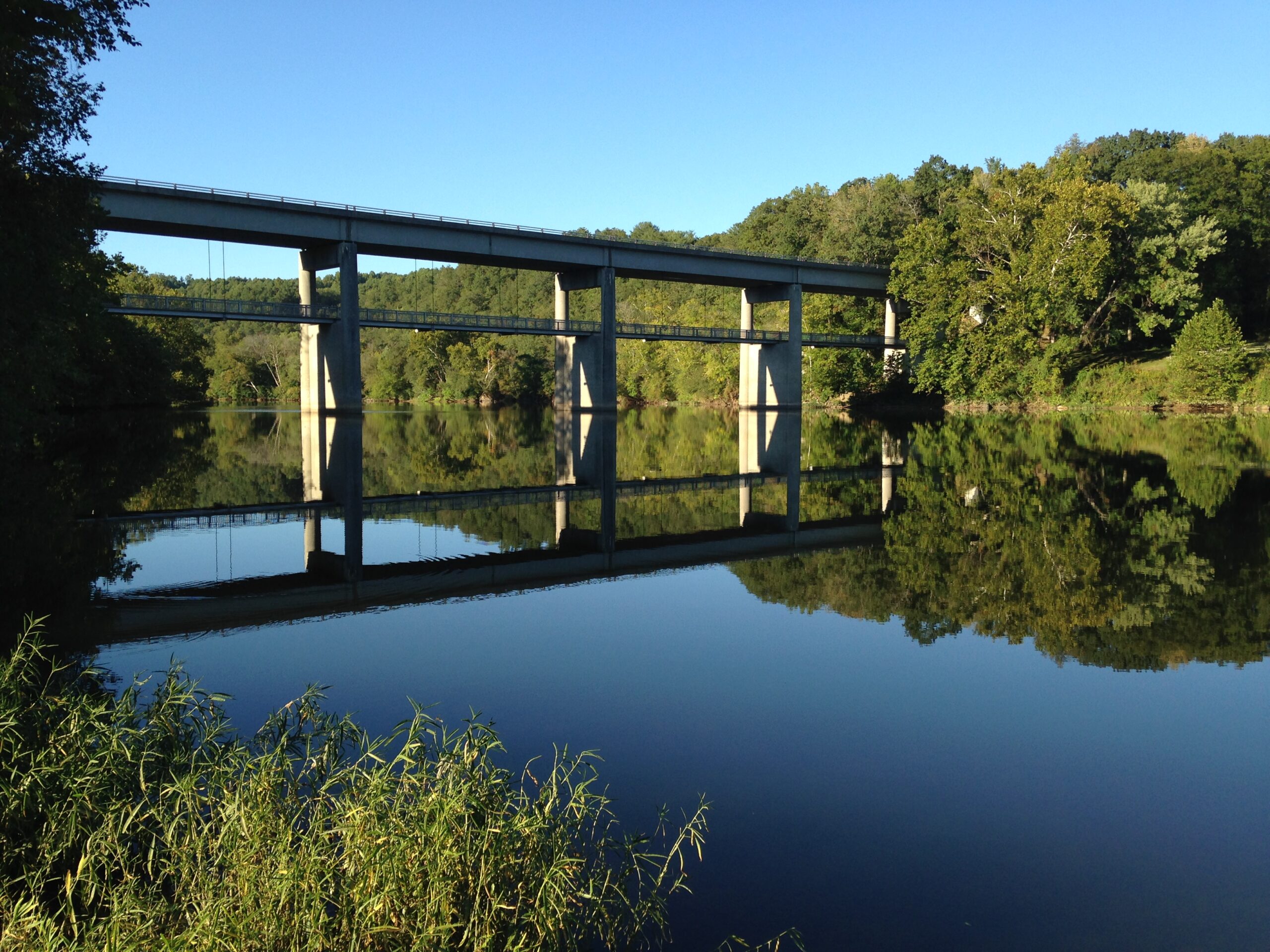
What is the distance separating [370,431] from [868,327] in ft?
149

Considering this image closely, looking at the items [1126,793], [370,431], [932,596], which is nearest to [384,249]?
[370,431]

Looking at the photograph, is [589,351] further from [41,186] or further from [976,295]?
[41,186]

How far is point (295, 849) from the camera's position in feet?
13.9

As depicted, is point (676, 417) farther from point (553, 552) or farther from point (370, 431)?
point (553, 552)

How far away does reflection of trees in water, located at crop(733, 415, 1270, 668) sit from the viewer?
9.27m

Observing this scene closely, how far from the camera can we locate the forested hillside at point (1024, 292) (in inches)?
2314

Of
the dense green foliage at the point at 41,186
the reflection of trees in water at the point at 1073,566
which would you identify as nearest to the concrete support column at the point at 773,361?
the reflection of trees in water at the point at 1073,566

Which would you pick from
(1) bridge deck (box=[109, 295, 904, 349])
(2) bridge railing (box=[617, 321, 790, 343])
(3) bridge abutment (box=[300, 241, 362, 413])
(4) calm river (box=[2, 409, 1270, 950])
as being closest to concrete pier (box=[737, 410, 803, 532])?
(4) calm river (box=[2, 409, 1270, 950])

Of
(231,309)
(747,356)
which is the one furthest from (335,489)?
(747,356)

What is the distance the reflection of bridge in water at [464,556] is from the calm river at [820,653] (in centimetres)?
10

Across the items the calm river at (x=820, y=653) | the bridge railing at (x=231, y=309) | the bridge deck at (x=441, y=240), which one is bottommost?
the calm river at (x=820, y=653)

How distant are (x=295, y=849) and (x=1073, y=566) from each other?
1052 centimetres

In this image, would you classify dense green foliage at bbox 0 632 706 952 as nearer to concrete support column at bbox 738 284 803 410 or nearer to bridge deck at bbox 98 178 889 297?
bridge deck at bbox 98 178 889 297

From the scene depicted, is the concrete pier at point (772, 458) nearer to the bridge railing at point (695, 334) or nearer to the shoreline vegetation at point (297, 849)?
the bridge railing at point (695, 334)
